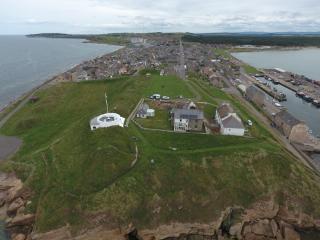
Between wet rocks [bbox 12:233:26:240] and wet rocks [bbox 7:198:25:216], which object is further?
wet rocks [bbox 7:198:25:216]

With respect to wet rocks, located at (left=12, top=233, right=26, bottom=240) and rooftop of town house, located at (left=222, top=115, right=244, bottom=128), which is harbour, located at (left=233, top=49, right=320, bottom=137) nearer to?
rooftop of town house, located at (left=222, top=115, right=244, bottom=128)

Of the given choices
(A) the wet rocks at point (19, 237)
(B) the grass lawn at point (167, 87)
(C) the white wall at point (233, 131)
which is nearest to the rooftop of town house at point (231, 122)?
(C) the white wall at point (233, 131)

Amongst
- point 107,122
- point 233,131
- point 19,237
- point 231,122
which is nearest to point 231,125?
point 231,122

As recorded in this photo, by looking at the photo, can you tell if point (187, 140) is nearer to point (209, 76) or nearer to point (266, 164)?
point (266, 164)

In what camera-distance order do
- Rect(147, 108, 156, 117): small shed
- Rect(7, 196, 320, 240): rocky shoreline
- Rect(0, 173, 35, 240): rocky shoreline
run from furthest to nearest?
Rect(147, 108, 156, 117): small shed < Rect(0, 173, 35, 240): rocky shoreline < Rect(7, 196, 320, 240): rocky shoreline

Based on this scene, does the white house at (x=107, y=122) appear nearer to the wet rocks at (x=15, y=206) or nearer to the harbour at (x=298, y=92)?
the wet rocks at (x=15, y=206)

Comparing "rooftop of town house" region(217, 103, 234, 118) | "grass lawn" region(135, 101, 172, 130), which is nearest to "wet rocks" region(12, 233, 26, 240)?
"grass lawn" region(135, 101, 172, 130)

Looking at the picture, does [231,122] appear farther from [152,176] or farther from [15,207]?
[15,207]
